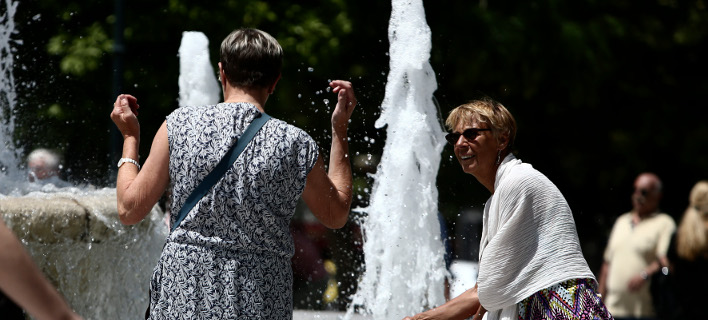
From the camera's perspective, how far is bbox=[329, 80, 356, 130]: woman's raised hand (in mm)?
2551

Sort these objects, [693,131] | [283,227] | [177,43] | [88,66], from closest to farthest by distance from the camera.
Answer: [283,227]
[88,66]
[177,43]
[693,131]

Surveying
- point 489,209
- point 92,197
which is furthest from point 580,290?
point 92,197

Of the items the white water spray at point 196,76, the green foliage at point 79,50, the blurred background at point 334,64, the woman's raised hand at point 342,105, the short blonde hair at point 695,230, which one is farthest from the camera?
the green foliage at point 79,50

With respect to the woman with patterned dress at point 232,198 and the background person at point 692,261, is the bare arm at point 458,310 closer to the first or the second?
the woman with patterned dress at point 232,198

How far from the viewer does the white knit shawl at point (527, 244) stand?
242cm

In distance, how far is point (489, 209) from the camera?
2.54 meters

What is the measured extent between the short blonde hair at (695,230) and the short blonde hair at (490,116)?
4668mm

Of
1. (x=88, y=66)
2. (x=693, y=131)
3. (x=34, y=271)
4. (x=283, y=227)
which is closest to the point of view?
(x=34, y=271)

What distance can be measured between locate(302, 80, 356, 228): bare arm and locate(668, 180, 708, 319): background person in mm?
4968

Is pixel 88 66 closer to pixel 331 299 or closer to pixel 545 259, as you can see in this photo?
pixel 331 299

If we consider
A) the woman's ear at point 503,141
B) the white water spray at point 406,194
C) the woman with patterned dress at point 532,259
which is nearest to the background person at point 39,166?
the white water spray at point 406,194

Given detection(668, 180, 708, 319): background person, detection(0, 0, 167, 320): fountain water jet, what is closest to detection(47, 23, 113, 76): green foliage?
detection(0, 0, 167, 320): fountain water jet

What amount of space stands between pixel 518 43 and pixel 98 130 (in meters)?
4.19

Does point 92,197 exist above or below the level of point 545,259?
below
